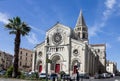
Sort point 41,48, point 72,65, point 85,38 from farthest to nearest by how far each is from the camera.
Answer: point 85,38, point 41,48, point 72,65

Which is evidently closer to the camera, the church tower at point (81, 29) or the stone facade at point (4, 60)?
the church tower at point (81, 29)

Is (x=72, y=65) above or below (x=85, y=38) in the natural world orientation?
below

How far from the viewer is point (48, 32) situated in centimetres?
7531

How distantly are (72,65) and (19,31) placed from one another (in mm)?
25776

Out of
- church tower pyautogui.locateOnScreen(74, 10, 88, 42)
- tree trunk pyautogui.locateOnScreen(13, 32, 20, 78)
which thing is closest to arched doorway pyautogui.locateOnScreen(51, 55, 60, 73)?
church tower pyautogui.locateOnScreen(74, 10, 88, 42)

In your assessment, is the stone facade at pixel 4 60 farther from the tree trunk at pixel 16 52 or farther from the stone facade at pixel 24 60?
the tree trunk at pixel 16 52

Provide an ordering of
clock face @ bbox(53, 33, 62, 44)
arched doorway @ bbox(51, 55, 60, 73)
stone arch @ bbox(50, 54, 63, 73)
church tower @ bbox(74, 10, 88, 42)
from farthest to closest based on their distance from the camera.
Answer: church tower @ bbox(74, 10, 88, 42) → arched doorway @ bbox(51, 55, 60, 73) → clock face @ bbox(53, 33, 62, 44) → stone arch @ bbox(50, 54, 63, 73)

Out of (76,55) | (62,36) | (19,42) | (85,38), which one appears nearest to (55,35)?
(62,36)

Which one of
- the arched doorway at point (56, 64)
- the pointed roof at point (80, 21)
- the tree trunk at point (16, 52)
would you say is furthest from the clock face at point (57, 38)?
the tree trunk at point (16, 52)

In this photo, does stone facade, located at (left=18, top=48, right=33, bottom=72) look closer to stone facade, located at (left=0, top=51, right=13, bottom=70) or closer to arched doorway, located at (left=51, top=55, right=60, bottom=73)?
stone facade, located at (left=0, top=51, right=13, bottom=70)

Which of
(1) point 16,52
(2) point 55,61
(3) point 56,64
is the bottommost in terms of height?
(3) point 56,64

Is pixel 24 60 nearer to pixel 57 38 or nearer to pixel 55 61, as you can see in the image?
pixel 55 61

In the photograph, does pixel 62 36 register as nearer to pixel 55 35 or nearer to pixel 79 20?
pixel 55 35

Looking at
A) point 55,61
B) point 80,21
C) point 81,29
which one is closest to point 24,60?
point 81,29
